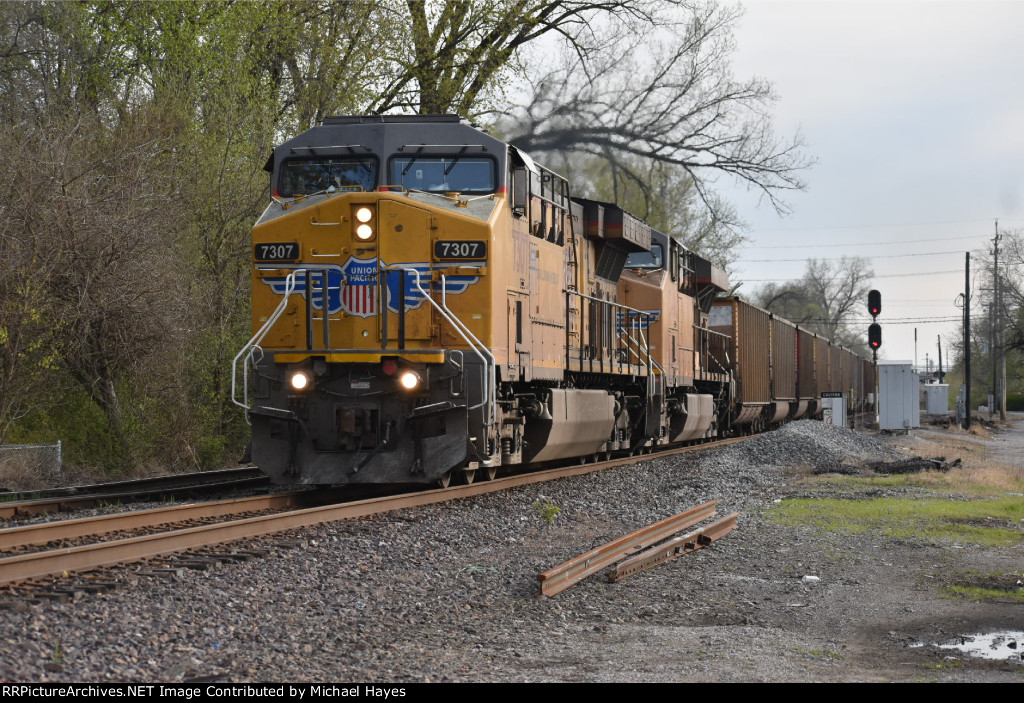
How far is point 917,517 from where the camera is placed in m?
11.3

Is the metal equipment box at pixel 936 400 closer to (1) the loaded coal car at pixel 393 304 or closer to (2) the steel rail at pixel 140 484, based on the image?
(2) the steel rail at pixel 140 484

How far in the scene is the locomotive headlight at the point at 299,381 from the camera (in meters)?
10.5

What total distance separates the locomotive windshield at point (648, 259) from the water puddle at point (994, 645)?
12.2m

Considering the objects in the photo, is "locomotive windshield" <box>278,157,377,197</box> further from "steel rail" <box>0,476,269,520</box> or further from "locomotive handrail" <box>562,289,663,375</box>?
"locomotive handrail" <box>562,289,663,375</box>

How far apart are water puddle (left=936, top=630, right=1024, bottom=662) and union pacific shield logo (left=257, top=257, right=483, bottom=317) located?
19.4 feet

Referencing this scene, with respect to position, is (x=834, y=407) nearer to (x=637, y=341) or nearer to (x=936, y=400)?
(x=637, y=341)

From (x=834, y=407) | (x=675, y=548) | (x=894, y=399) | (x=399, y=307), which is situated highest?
(x=399, y=307)

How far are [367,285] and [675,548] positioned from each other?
4.14m

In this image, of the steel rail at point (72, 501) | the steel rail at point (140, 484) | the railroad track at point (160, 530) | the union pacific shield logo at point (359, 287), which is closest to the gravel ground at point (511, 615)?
the railroad track at point (160, 530)

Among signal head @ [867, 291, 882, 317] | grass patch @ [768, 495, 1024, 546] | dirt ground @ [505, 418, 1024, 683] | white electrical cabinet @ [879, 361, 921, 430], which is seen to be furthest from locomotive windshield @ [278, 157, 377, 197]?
white electrical cabinet @ [879, 361, 921, 430]

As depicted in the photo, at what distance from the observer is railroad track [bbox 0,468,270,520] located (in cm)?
966

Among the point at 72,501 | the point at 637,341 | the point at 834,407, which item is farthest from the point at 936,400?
the point at 72,501

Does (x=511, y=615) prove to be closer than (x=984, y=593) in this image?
Yes

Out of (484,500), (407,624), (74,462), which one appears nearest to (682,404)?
(484,500)
